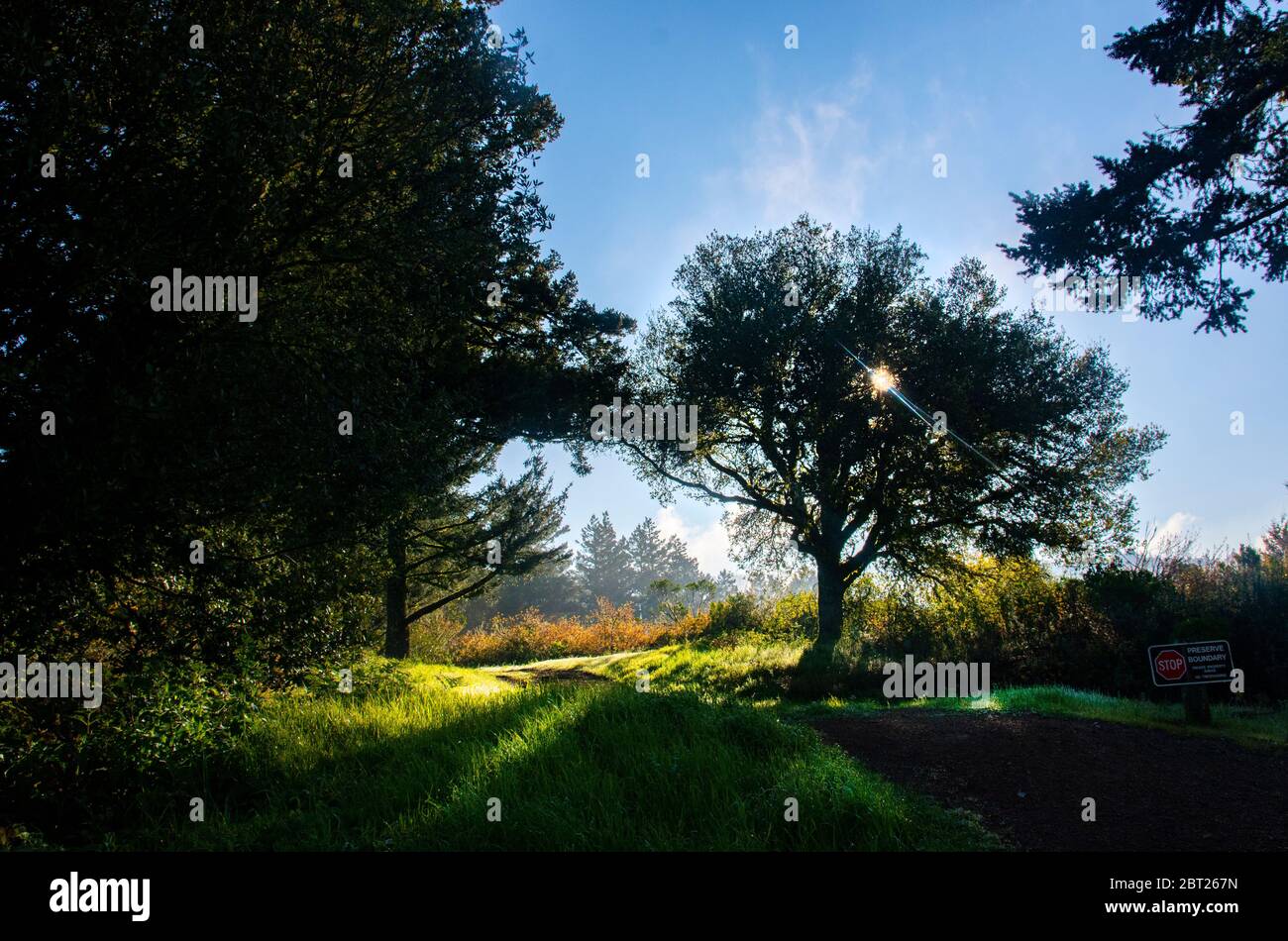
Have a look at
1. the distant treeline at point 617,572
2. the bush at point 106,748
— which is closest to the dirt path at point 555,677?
the bush at point 106,748

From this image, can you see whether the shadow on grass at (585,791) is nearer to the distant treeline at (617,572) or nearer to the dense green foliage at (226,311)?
the dense green foliage at (226,311)

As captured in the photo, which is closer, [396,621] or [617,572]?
[396,621]

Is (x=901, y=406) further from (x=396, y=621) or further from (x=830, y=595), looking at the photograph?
(x=396, y=621)

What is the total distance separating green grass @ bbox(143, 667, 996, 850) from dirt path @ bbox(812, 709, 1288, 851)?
0.80 meters

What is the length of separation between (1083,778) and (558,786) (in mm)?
5903

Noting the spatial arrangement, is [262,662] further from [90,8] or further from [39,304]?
[90,8]

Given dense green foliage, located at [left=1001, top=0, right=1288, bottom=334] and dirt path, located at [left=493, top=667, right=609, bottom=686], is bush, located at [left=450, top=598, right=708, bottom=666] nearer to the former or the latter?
dirt path, located at [left=493, top=667, right=609, bottom=686]

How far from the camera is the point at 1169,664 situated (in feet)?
32.8

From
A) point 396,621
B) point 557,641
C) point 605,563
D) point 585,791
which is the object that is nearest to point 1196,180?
point 585,791

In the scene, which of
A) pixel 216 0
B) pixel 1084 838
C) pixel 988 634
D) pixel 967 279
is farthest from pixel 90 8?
pixel 988 634

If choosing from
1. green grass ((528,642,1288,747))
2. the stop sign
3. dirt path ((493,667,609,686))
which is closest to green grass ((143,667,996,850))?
green grass ((528,642,1288,747))

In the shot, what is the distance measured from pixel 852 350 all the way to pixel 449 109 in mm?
12768

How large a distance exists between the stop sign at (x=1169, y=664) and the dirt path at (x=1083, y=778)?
173 cm

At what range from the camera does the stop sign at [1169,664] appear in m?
9.88
